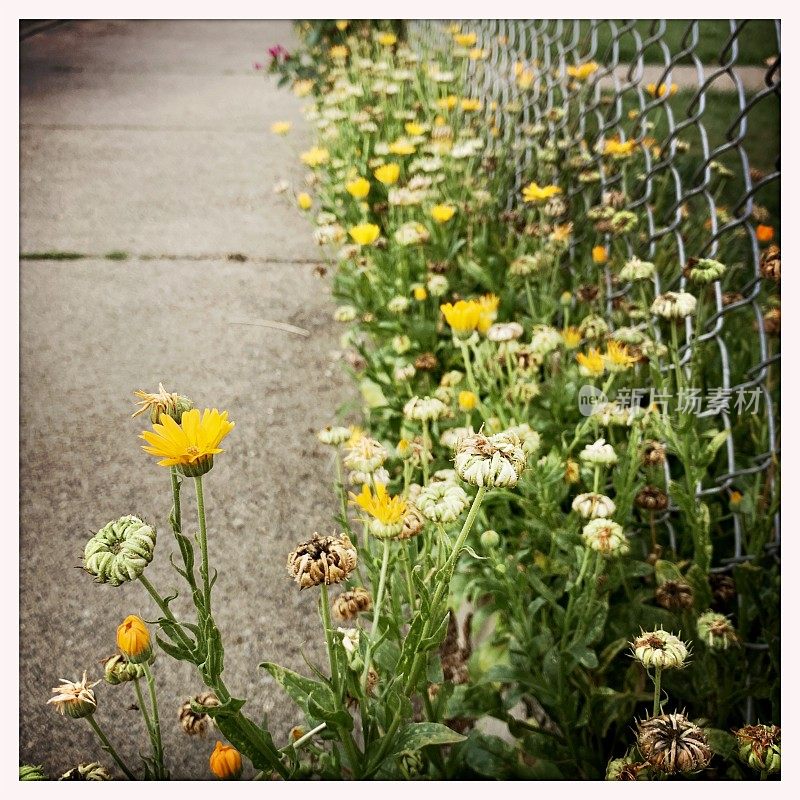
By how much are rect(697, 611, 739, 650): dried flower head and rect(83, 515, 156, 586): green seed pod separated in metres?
0.97

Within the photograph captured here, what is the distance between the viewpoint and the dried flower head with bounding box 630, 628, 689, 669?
998 mm

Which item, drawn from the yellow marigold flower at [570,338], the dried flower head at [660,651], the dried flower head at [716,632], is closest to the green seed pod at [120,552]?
the dried flower head at [660,651]

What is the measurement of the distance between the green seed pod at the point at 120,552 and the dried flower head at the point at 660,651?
0.67 m

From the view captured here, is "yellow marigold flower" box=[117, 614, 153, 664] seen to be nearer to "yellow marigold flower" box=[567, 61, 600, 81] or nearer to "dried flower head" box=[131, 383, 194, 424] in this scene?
"dried flower head" box=[131, 383, 194, 424]

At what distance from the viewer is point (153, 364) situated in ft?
7.54

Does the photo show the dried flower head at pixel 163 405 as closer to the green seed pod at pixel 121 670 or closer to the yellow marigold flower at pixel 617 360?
the green seed pod at pixel 121 670

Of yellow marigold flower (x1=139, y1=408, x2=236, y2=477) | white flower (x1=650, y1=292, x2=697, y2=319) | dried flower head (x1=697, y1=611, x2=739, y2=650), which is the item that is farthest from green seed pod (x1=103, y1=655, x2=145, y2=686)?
white flower (x1=650, y1=292, x2=697, y2=319)

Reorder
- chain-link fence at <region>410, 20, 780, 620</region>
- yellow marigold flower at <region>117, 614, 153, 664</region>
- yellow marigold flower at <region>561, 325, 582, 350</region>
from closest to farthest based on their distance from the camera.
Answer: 1. yellow marigold flower at <region>117, 614, 153, 664</region>
2. chain-link fence at <region>410, 20, 780, 620</region>
3. yellow marigold flower at <region>561, 325, 582, 350</region>

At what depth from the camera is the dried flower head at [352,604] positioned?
1238 mm

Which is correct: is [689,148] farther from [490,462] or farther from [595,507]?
[490,462]

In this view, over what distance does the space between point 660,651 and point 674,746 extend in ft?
0.55

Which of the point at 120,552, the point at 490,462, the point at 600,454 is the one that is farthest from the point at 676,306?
the point at 120,552
